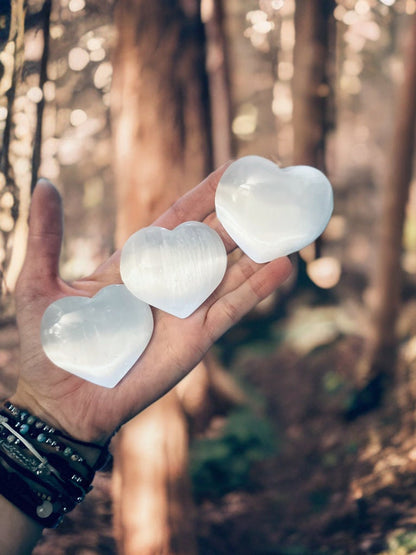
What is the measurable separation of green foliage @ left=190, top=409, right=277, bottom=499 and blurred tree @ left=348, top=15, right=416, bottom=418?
1.06ft

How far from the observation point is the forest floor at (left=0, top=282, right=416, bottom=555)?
3.92 ft

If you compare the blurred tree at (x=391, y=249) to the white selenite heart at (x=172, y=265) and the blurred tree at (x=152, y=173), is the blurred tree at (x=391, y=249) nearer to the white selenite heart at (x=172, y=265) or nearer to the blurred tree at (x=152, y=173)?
the blurred tree at (x=152, y=173)

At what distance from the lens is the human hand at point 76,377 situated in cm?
81

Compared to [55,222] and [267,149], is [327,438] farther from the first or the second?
[267,149]

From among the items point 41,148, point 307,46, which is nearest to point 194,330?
point 41,148

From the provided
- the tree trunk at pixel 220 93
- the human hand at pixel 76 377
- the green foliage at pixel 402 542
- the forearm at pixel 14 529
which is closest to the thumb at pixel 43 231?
the human hand at pixel 76 377

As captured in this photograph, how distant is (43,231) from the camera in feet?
2.65

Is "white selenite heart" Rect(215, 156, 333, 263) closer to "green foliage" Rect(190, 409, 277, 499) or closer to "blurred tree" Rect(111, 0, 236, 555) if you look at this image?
"blurred tree" Rect(111, 0, 236, 555)

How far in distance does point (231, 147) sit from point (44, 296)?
1.38 m

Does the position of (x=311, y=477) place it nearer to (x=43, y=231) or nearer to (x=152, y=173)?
(x=152, y=173)

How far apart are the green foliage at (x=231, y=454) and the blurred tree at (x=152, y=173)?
0.42 metres

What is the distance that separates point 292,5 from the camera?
181 cm

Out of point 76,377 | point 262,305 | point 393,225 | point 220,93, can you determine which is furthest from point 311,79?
point 76,377

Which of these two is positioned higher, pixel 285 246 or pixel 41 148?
pixel 41 148
